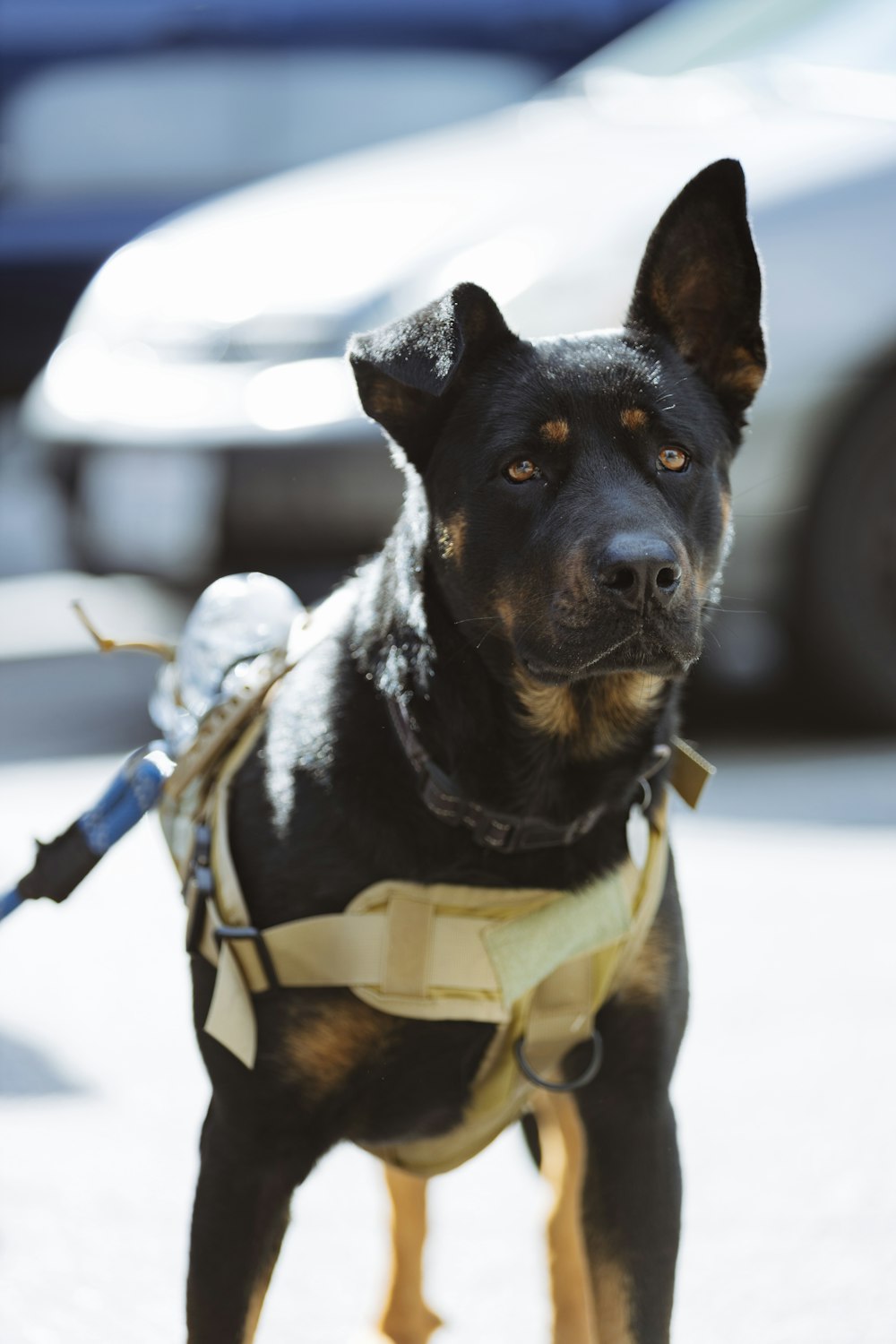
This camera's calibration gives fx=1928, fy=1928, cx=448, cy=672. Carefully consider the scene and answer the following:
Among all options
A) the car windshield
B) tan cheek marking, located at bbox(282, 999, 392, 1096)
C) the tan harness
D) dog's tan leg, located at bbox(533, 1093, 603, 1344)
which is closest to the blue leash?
the tan harness

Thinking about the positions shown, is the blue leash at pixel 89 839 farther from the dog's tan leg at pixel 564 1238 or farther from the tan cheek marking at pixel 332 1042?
the dog's tan leg at pixel 564 1238

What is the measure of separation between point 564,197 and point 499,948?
3145 millimetres

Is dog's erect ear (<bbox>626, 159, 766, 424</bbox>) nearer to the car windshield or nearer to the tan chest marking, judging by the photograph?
the tan chest marking

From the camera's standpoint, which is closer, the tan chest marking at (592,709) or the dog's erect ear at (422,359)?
the dog's erect ear at (422,359)

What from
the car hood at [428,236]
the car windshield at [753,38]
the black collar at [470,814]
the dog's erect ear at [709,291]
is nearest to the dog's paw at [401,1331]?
the black collar at [470,814]

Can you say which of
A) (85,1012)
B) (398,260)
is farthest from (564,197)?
(85,1012)

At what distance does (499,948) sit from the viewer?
2396 mm

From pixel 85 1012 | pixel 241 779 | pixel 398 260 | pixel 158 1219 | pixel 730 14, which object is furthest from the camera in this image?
pixel 730 14

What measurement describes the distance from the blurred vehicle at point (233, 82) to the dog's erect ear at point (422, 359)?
7148 millimetres

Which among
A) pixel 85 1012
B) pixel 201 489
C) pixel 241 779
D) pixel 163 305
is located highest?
pixel 241 779

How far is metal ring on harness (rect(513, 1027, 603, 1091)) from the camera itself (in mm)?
2406

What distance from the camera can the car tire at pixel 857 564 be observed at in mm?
4949

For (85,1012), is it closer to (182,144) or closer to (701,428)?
(701,428)

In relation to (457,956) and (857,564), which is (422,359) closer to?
(457,956)
